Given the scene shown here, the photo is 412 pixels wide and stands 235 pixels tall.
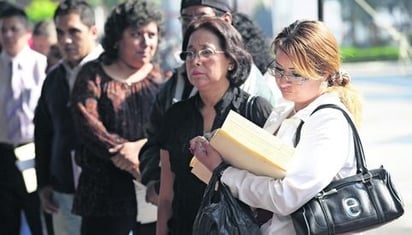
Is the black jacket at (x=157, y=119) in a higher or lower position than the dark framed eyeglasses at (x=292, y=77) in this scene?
lower

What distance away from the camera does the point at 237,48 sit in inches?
122

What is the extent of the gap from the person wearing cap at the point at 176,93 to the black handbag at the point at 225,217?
29.4 inches

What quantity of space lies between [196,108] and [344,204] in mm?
894

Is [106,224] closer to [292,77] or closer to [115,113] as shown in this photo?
[115,113]

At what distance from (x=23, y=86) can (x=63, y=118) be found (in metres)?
1.29

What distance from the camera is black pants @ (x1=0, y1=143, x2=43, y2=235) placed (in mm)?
5625

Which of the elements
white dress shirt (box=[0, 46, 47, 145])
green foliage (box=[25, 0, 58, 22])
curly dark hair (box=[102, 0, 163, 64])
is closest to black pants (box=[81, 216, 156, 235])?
curly dark hair (box=[102, 0, 163, 64])

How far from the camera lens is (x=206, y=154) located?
8.73ft

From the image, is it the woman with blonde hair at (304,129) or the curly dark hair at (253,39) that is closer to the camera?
the woman with blonde hair at (304,129)

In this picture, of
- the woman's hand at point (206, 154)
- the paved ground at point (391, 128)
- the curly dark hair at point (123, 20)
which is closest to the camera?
the woman's hand at point (206, 154)

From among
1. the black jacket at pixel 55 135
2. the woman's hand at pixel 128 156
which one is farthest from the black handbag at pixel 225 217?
the black jacket at pixel 55 135

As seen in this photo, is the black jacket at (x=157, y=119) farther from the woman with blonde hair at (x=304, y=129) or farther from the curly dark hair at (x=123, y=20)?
the woman with blonde hair at (x=304, y=129)

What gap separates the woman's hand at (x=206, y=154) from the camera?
263cm

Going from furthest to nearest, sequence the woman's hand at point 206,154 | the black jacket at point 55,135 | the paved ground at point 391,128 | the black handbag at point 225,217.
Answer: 1. the paved ground at point 391,128
2. the black jacket at point 55,135
3. the woman's hand at point 206,154
4. the black handbag at point 225,217
